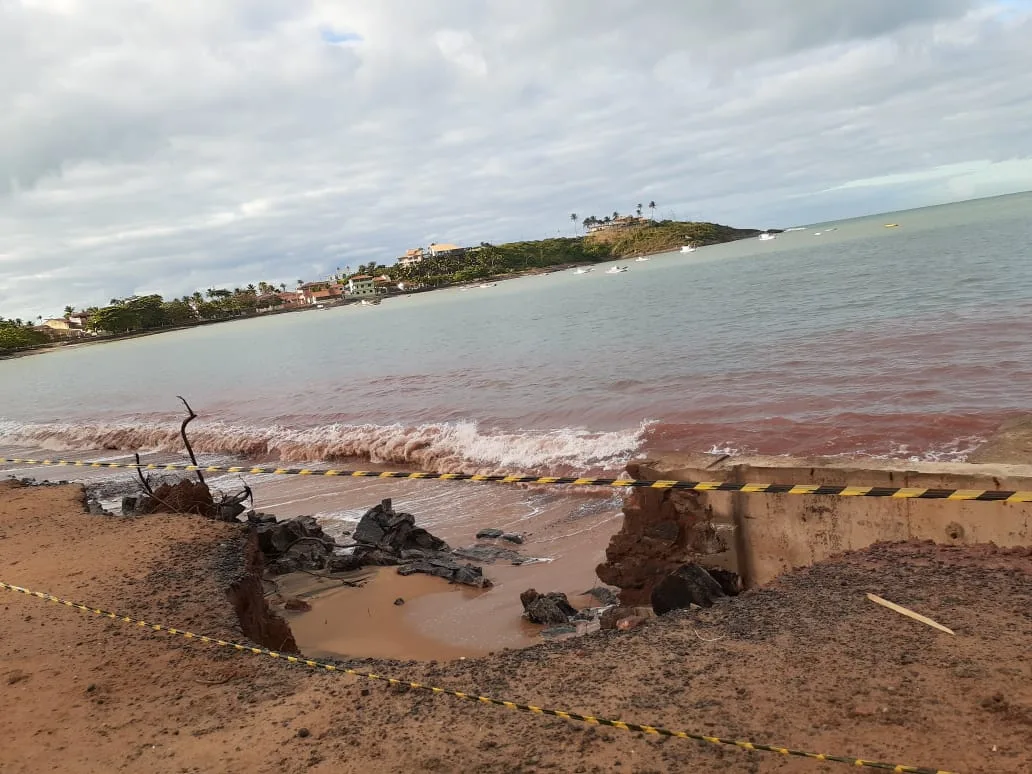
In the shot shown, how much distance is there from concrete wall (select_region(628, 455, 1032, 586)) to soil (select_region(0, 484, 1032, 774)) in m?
0.17

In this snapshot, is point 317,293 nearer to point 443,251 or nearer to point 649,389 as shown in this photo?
point 443,251

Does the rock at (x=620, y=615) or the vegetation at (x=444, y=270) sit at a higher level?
the vegetation at (x=444, y=270)

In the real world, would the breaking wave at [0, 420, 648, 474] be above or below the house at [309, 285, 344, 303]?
below

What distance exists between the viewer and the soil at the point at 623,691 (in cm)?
320

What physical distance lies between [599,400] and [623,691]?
1357 centimetres

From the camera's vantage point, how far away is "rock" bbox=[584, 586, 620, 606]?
6.80m

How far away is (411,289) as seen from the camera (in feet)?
514

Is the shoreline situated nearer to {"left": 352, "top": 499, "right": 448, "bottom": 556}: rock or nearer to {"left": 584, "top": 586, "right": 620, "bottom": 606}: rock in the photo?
{"left": 352, "top": 499, "right": 448, "bottom": 556}: rock

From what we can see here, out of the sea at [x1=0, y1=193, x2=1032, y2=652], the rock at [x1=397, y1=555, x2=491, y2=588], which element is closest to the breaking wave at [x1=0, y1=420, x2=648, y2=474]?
the sea at [x1=0, y1=193, x2=1032, y2=652]

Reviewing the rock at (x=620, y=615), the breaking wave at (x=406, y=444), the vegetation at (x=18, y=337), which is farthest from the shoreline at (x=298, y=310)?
the rock at (x=620, y=615)

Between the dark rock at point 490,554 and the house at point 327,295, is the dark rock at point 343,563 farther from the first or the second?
the house at point 327,295

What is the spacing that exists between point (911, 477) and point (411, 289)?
156m

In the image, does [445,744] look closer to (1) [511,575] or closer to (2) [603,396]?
(1) [511,575]

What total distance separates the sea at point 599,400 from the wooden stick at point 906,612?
418 cm
